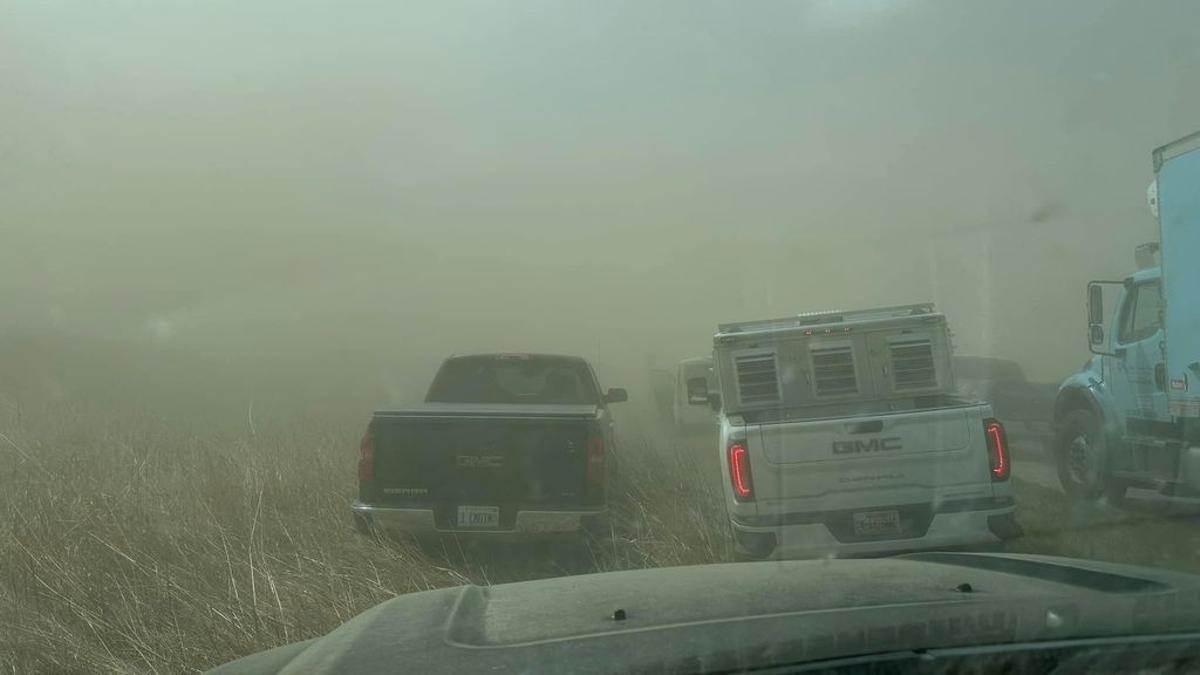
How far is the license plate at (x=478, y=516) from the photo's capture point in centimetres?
887

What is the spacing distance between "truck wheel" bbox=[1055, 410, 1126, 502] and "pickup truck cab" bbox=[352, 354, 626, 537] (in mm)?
6215

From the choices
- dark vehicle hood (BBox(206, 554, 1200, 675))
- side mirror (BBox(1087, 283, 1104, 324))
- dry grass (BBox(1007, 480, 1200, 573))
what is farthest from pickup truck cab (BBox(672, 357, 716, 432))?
dark vehicle hood (BBox(206, 554, 1200, 675))

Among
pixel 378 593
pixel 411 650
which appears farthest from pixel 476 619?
pixel 378 593

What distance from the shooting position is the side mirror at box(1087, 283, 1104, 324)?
12.3 meters

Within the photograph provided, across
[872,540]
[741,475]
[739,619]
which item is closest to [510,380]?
[741,475]

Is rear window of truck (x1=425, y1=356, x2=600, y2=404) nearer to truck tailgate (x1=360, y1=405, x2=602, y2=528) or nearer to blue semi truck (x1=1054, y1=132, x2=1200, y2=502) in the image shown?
truck tailgate (x1=360, y1=405, x2=602, y2=528)

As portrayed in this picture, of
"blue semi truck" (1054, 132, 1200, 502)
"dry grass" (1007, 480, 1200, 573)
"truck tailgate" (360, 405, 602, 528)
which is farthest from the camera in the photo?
"blue semi truck" (1054, 132, 1200, 502)

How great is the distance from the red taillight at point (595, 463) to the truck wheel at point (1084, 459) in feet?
20.4

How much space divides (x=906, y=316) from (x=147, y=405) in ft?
59.6

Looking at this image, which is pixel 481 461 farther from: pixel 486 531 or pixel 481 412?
pixel 486 531

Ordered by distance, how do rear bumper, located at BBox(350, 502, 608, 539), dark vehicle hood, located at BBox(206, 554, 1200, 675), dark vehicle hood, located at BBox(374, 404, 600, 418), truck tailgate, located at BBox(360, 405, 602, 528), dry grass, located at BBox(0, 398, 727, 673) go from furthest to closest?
1. dark vehicle hood, located at BBox(374, 404, 600, 418)
2. truck tailgate, located at BBox(360, 405, 602, 528)
3. rear bumper, located at BBox(350, 502, 608, 539)
4. dry grass, located at BBox(0, 398, 727, 673)
5. dark vehicle hood, located at BBox(206, 554, 1200, 675)

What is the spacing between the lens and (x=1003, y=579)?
3.85 m

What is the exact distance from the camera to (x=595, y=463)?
898cm

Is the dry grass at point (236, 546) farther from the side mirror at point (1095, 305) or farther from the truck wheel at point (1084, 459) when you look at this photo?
the side mirror at point (1095, 305)
